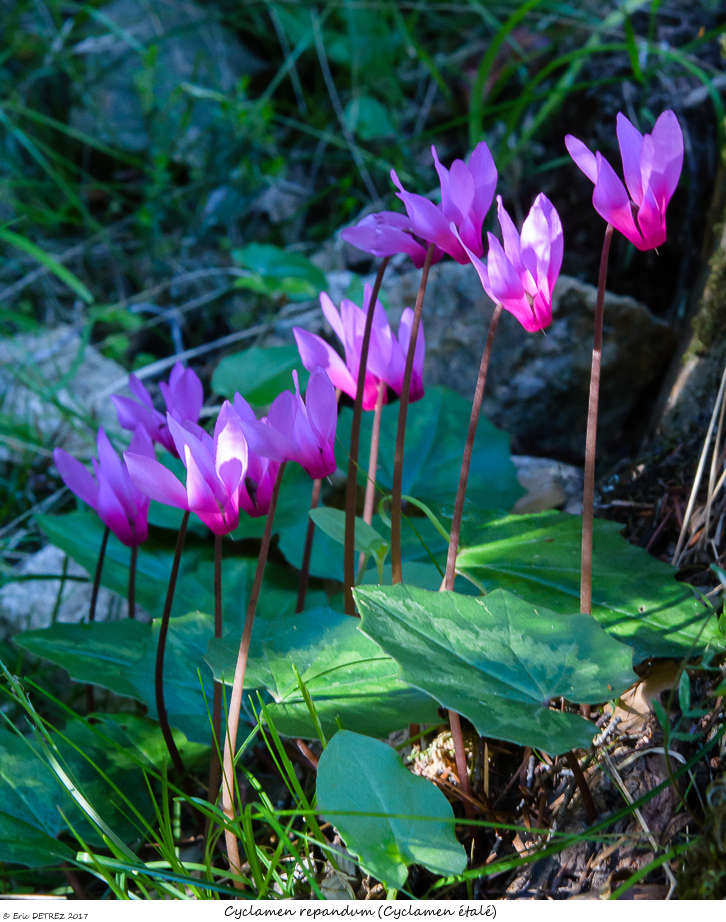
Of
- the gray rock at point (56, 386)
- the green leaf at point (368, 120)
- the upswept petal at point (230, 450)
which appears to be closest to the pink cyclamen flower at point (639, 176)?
the upswept petal at point (230, 450)

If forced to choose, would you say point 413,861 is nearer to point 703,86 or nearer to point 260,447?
point 260,447

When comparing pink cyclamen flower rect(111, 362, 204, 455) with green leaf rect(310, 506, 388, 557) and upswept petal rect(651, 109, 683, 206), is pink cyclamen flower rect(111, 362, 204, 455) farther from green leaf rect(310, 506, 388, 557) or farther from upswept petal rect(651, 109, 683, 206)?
upswept petal rect(651, 109, 683, 206)

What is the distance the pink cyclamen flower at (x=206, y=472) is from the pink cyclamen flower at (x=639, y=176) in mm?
454

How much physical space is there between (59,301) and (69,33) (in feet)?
3.80

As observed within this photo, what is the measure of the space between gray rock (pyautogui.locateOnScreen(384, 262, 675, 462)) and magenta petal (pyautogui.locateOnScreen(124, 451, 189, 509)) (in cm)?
123

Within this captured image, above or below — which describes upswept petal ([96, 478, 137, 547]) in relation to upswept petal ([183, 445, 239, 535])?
below

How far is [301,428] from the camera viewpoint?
36.1 inches

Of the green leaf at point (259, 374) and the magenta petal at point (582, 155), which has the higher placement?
the magenta petal at point (582, 155)

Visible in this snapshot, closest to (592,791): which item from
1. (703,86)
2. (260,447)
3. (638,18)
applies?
(260,447)

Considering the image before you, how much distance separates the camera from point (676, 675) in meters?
0.92

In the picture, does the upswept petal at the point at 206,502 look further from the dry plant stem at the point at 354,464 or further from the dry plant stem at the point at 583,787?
the dry plant stem at the point at 583,787

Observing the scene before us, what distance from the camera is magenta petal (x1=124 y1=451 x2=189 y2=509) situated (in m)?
0.88

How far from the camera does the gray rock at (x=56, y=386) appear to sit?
231 cm

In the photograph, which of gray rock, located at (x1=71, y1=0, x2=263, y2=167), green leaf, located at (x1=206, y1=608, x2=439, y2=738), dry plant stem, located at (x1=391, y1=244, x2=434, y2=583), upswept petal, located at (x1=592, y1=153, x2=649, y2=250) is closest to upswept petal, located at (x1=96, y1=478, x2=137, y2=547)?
green leaf, located at (x1=206, y1=608, x2=439, y2=738)
